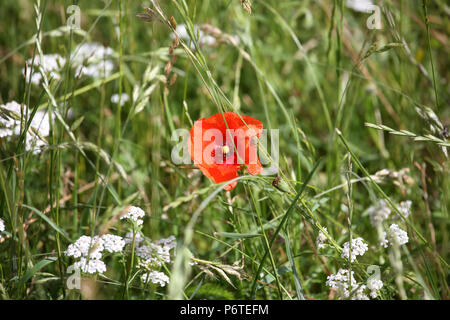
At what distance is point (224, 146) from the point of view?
1349 mm

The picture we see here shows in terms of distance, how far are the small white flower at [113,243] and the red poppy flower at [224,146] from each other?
29 cm

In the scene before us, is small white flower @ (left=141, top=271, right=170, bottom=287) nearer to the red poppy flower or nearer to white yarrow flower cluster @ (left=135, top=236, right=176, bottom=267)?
white yarrow flower cluster @ (left=135, top=236, right=176, bottom=267)

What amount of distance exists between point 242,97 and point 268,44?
1.61 feet

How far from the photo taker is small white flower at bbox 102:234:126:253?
3.68 ft

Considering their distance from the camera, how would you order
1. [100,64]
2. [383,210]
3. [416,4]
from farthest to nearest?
[416,4], [100,64], [383,210]

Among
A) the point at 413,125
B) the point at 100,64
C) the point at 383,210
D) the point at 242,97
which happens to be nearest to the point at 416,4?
the point at 413,125

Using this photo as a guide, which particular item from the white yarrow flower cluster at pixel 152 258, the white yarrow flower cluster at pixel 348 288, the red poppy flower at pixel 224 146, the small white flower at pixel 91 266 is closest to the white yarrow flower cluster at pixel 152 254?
the white yarrow flower cluster at pixel 152 258

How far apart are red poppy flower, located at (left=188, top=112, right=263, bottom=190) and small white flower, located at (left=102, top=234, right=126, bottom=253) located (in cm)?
29

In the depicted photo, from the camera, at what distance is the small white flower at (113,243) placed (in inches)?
44.1

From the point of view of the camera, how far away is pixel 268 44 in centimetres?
259

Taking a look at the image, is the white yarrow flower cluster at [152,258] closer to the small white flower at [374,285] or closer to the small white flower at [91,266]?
the small white flower at [91,266]

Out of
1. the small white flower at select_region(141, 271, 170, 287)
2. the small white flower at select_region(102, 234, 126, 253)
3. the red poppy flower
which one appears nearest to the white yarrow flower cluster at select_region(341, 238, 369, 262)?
the red poppy flower

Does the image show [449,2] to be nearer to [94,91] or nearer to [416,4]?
[416,4]

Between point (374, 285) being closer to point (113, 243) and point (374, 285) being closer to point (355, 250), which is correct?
point (355, 250)
